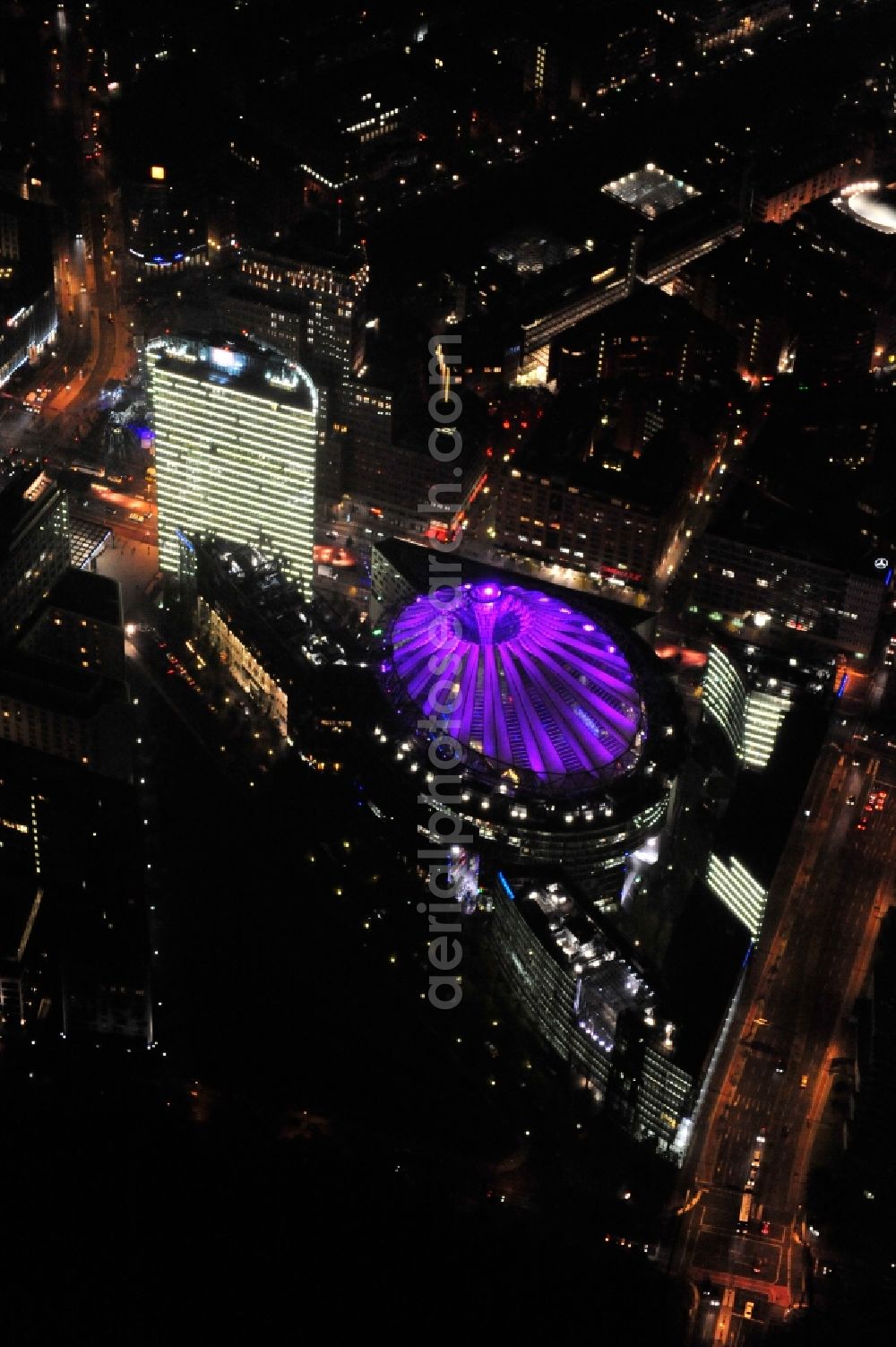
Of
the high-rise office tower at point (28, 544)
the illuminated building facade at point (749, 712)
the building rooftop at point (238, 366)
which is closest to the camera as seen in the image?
the illuminated building facade at point (749, 712)

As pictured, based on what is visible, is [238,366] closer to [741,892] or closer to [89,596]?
[89,596]

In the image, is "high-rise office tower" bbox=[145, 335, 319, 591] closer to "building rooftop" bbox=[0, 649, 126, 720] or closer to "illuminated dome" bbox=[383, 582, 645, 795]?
"illuminated dome" bbox=[383, 582, 645, 795]

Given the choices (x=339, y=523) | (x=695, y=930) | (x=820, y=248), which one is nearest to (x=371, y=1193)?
(x=695, y=930)

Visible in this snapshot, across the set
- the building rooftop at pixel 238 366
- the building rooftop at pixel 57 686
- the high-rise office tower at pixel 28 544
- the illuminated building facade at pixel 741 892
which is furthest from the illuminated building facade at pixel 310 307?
the illuminated building facade at pixel 741 892

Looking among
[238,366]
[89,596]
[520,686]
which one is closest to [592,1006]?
[520,686]

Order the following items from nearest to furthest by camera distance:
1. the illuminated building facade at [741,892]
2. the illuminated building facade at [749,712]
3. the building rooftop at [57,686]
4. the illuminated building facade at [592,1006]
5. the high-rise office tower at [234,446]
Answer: the illuminated building facade at [592,1006]
the illuminated building facade at [741,892]
the building rooftop at [57,686]
the illuminated building facade at [749,712]
the high-rise office tower at [234,446]

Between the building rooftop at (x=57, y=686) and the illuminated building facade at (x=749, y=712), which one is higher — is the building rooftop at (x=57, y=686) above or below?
below

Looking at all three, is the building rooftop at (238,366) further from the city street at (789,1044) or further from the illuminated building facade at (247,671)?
the city street at (789,1044)
